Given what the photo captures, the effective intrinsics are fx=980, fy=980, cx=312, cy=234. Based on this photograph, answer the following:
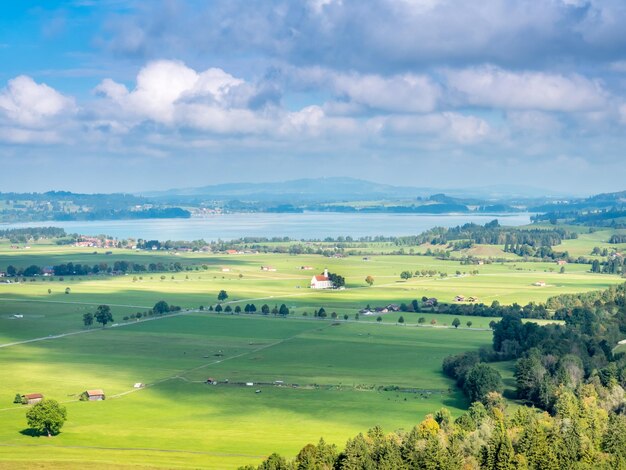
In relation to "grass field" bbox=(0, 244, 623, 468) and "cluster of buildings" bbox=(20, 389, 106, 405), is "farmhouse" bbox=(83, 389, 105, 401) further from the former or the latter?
"grass field" bbox=(0, 244, 623, 468)

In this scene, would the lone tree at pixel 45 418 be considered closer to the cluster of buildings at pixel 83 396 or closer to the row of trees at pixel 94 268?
the cluster of buildings at pixel 83 396

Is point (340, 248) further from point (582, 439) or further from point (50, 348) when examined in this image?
point (582, 439)

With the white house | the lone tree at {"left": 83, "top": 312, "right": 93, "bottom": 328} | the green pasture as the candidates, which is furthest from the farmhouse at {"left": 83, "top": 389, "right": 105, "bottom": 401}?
the white house

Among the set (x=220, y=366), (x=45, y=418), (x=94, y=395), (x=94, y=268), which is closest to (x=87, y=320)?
(x=220, y=366)

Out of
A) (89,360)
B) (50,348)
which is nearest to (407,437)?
(89,360)

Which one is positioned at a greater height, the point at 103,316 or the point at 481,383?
the point at 103,316

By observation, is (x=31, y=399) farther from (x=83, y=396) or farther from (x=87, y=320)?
(x=87, y=320)

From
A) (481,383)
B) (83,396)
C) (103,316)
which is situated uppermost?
(103,316)
